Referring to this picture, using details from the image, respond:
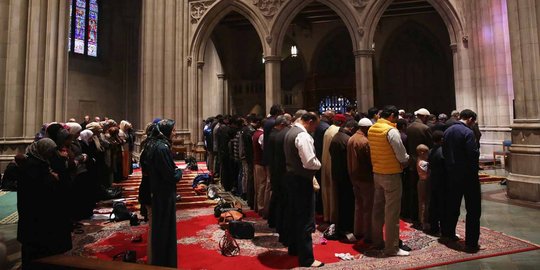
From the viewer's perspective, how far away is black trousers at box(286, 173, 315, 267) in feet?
12.3

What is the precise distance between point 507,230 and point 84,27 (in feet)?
63.0

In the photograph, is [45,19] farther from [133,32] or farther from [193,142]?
[133,32]

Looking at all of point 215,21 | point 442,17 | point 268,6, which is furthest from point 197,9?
point 442,17

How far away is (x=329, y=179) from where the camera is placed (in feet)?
17.6

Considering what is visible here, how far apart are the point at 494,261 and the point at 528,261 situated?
1.12 ft

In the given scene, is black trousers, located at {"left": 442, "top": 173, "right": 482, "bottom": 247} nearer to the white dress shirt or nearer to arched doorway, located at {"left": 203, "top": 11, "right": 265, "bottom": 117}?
the white dress shirt

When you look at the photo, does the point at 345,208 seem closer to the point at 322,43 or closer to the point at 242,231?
the point at 242,231

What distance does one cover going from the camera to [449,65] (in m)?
16.7

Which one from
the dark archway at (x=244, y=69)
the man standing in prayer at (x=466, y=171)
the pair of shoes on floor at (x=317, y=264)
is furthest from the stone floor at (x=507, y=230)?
the dark archway at (x=244, y=69)

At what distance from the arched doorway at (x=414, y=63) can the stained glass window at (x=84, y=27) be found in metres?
14.7

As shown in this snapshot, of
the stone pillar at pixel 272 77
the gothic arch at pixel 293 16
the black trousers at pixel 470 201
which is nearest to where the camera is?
the black trousers at pixel 470 201

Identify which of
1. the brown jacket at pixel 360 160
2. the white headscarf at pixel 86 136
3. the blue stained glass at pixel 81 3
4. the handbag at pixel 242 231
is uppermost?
the blue stained glass at pixel 81 3

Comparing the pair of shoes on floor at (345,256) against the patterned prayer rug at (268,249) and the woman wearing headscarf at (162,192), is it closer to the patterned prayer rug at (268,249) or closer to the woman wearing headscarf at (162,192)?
the patterned prayer rug at (268,249)

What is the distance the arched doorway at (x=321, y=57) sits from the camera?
17344mm
